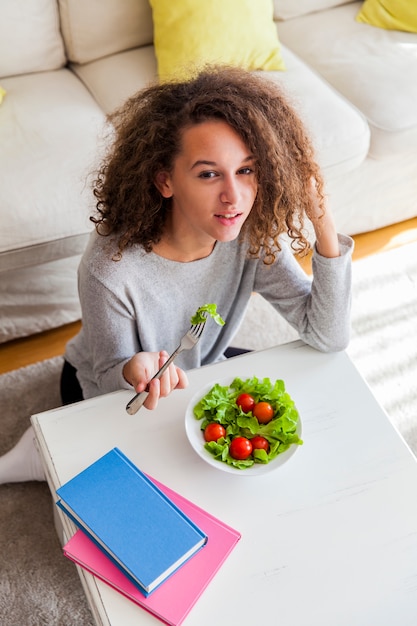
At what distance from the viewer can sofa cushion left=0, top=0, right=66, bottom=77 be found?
6.70 feet

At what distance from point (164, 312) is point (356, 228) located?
1185mm

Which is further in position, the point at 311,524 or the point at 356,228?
the point at 356,228

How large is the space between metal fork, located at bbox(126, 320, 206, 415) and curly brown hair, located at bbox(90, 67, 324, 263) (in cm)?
20

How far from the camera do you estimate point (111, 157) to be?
1311 mm

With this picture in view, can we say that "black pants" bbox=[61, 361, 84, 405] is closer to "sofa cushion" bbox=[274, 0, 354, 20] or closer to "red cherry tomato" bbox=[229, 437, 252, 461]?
"red cherry tomato" bbox=[229, 437, 252, 461]

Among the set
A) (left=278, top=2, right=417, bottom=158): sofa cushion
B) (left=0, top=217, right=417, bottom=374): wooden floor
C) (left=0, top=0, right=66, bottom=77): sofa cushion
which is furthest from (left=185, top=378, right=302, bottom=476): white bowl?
(left=0, top=0, right=66, bottom=77): sofa cushion

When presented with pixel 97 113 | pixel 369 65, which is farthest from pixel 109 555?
pixel 369 65

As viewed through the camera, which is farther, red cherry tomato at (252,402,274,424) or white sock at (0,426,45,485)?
white sock at (0,426,45,485)

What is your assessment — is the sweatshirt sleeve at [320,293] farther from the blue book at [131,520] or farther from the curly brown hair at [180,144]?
the blue book at [131,520]

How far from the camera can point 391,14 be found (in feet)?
7.79

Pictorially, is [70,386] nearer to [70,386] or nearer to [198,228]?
[70,386]

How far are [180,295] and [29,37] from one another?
1145 millimetres

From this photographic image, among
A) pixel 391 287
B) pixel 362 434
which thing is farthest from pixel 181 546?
pixel 391 287

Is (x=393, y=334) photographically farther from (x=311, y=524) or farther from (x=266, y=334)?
(x=311, y=524)
